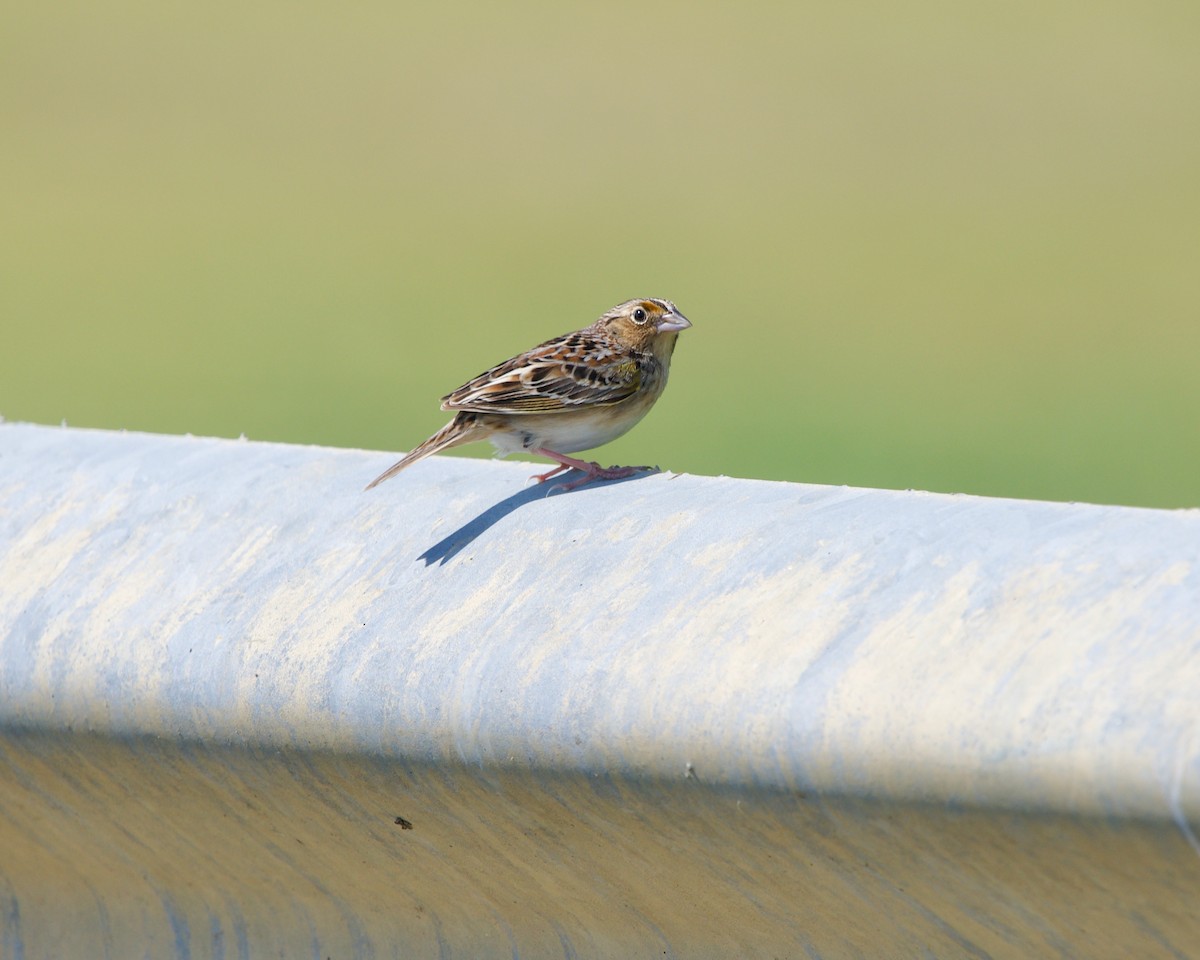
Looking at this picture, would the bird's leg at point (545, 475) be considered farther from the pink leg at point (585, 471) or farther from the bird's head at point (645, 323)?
the bird's head at point (645, 323)

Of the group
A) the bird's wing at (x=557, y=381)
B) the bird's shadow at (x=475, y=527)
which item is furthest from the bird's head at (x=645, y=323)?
the bird's shadow at (x=475, y=527)

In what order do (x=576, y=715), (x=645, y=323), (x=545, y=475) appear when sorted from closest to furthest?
(x=576, y=715) → (x=545, y=475) → (x=645, y=323)

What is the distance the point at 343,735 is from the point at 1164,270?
2198 cm

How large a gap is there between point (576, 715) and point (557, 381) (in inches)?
129

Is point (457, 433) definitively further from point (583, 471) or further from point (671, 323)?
point (671, 323)

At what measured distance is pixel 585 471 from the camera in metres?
5.31

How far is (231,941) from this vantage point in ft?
11.7

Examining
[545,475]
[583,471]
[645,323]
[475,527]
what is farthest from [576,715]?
[645,323]

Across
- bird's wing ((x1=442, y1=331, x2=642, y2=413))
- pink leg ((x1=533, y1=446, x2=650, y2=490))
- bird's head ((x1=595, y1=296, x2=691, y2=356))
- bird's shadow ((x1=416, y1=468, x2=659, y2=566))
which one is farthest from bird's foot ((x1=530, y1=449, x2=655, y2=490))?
bird's head ((x1=595, y1=296, x2=691, y2=356))

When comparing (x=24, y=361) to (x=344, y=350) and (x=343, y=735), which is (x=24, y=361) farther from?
(x=343, y=735)

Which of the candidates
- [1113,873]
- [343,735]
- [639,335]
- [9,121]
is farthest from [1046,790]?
[9,121]

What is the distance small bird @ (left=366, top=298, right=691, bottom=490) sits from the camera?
607cm

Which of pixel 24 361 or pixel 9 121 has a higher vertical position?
pixel 9 121

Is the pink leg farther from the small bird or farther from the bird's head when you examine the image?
the bird's head
